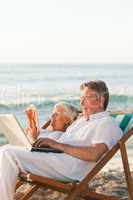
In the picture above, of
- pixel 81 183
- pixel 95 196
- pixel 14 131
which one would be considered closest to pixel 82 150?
pixel 81 183

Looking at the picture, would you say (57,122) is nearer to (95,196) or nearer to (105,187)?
(95,196)

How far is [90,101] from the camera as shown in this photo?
406 cm

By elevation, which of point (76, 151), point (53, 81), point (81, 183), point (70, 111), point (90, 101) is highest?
point (90, 101)

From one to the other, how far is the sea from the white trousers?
6.43 m

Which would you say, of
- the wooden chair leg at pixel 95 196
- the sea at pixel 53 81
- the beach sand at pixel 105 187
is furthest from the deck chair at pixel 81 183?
the sea at pixel 53 81

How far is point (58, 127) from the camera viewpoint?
14.5ft

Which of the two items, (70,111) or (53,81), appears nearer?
(70,111)

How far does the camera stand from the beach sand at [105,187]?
5152mm

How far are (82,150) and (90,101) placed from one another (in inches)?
14.6

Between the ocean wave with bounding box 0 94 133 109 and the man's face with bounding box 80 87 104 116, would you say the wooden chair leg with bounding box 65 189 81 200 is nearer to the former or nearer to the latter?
the man's face with bounding box 80 87 104 116

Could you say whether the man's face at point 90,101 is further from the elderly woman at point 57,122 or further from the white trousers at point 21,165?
the white trousers at point 21,165
